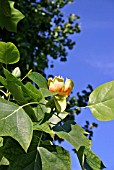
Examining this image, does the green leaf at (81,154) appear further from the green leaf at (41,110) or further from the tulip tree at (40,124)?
the green leaf at (41,110)

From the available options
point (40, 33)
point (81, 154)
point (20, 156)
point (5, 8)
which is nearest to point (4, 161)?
point (20, 156)

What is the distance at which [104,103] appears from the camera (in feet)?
2.57

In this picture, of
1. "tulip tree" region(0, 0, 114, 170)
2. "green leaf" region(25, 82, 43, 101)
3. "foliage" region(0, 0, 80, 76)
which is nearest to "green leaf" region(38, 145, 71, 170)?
"tulip tree" region(0, 0, 114, 170)

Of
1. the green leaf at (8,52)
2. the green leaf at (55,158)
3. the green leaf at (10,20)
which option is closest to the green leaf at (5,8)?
the green leaf at (10,20)

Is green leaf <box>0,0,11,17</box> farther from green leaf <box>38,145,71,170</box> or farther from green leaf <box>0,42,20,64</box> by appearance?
green leaf <box>38,145,71,170</box>

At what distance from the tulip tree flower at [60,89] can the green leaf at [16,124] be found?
9cm

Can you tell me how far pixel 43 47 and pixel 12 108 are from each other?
13.4ft

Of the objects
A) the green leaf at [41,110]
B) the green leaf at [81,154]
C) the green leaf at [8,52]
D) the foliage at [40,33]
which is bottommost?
the green leaf at [81,154]

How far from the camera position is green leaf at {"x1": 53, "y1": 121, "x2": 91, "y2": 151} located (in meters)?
0.69

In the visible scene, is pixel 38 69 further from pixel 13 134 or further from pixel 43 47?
pixel 13 134

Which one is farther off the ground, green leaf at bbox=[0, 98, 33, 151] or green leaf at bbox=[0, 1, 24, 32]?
green leaf at bbox=[0, 1, 24, 32]

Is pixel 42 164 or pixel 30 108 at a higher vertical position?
pixel 30 108

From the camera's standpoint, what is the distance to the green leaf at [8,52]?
81cm

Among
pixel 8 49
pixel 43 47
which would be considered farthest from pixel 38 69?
pixel 8 49
